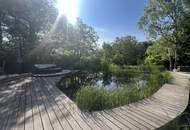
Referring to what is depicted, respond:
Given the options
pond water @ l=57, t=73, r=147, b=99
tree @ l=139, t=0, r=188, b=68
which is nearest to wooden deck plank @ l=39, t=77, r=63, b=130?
pond water @ l=57, t=73, r=147, b=99

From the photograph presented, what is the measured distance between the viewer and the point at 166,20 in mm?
14336

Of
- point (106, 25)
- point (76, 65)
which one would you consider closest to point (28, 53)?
point (76, 65)

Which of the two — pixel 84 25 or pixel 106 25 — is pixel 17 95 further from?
pixel 84 25

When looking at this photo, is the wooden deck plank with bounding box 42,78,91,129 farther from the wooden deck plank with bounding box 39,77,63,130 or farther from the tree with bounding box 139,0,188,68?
A: the tree with bounding box 139,0,188,68

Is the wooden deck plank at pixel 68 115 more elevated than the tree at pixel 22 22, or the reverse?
the tree at pixel 22 22

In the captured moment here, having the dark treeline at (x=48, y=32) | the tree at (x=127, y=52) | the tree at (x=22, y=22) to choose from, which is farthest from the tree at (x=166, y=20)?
the tree at (x=127, y=52)

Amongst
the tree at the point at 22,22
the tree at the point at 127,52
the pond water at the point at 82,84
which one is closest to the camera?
the pond water at the point at 82,84

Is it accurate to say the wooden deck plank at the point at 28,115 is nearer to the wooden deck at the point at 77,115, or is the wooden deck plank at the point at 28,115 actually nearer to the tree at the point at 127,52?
the wooden deck at the point at 77,115

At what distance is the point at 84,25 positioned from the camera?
24281 millimetres

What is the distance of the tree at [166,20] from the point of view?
13.6 m

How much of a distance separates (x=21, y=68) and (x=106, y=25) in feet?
24.4

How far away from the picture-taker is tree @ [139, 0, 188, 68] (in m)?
13.6

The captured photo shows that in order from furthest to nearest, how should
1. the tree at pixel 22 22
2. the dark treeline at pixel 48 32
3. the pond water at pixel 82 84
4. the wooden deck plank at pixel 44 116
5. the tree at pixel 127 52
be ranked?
the tree at pixel 127 52 → the tree at pixel 22 22 → the dark treeline at pixel 48 32 → the pond water at pixel 82 84 → the wooden deck plank at pixel 44 116

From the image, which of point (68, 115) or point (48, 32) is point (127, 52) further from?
point (68, 115)
